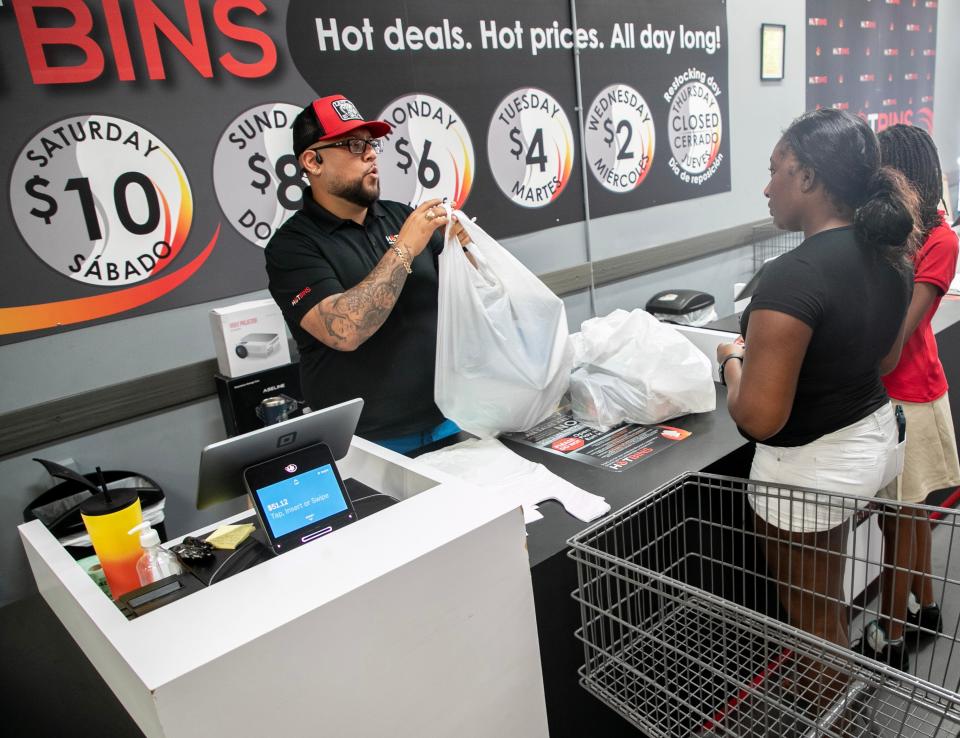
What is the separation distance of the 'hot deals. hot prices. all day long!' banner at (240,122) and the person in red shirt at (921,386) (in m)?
1.57

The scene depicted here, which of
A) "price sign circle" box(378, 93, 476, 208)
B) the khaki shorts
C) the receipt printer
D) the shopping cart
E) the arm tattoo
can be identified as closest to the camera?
the shopping cart

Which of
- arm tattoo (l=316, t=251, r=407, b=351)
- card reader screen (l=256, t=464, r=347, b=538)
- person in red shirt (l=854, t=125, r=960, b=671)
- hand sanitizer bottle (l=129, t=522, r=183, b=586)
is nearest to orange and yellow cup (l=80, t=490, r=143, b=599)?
hand sanitizer bottle (l=129, t=522, r=183, b=586)

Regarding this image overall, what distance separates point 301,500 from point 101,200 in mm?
1527

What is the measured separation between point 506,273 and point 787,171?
704mm

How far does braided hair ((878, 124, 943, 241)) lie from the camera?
1887 millimetres

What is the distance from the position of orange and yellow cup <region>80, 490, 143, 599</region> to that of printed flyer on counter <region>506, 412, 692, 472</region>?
108 centimetres

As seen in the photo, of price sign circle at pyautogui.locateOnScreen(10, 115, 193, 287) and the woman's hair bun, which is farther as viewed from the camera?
price sign circle at pyautogui.locateOnScreen(10, 115, 193, 287)

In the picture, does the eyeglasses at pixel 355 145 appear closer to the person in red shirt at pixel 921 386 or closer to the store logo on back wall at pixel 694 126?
the person in red shirt at pixel 921 386

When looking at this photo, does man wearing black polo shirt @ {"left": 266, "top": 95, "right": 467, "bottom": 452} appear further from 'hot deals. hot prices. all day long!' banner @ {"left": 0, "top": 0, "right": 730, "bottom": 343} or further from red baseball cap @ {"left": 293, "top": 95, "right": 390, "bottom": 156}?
'hot deals. hot prices. all day long!' banner @ {"left": 0, "top": 0, "right": 730, "bottom": 343}

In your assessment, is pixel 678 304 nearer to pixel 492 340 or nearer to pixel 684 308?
pixel 684 308

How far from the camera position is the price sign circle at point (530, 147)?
3035 mm

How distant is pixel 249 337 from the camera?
2338 millimetres

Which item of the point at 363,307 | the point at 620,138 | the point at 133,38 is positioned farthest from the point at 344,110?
the point at 620,138

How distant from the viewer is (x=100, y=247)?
2189mm
